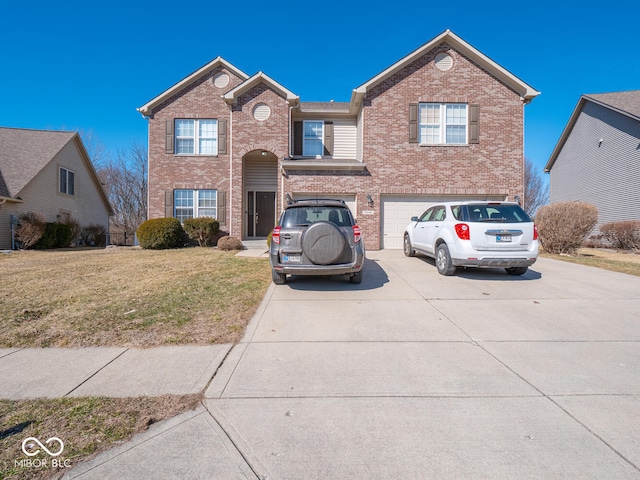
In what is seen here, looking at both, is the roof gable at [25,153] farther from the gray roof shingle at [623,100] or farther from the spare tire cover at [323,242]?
the gray roof shingle at [623,100]

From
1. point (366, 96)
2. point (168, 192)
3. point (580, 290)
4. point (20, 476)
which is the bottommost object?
point (20, 476)

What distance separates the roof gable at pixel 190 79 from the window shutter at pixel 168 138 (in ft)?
3.33

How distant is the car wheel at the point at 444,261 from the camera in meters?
7.14

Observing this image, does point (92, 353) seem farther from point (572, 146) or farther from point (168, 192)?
point (572, 146)

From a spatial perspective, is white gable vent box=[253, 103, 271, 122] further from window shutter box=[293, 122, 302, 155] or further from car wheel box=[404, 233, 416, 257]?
car wheel box=[404, 233, 416, 257]

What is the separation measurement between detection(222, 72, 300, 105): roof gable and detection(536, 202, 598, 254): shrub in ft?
36.9

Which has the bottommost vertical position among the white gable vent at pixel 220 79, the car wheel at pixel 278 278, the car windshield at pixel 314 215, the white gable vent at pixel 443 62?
the car wheel at pixel 278 278

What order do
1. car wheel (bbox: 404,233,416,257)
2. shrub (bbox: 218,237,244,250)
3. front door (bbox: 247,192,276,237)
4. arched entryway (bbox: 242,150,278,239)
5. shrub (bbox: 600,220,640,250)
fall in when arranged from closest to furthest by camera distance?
car wheel (bbox: 404,233,416,257) < shrub (bbox: 218,237,244,250) < shrub (bbox: 600,220,640,250) < arched entryway (bbox: 242,150,278,239) < front door (bbox: 247,192,276,237)

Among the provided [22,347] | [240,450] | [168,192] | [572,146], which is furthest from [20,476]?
[572,146]

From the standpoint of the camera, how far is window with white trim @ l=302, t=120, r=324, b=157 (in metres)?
15.1

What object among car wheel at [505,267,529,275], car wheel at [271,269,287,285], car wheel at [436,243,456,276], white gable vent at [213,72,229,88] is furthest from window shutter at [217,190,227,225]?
car wheel at [505,267,529,275]

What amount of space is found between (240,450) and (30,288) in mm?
Result: 6829

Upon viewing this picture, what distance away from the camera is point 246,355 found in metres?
3.39

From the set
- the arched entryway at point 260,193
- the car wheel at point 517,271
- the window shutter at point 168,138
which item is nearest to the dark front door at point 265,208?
the arched entryway at point 260,193
